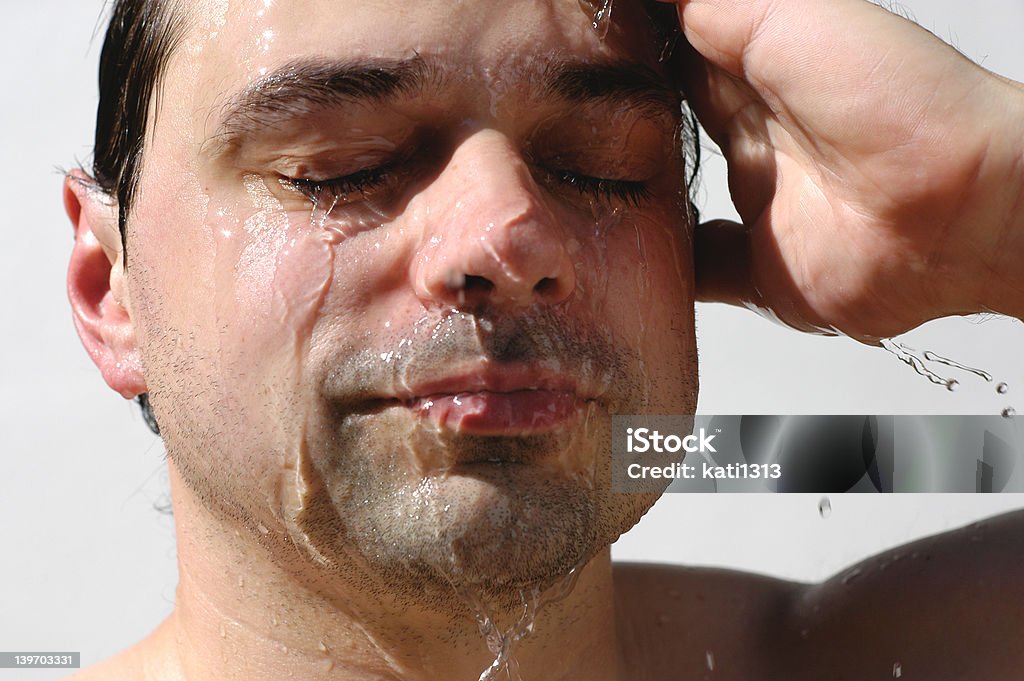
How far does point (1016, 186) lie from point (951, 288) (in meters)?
0.12

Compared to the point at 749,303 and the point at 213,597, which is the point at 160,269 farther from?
the point at 749,303

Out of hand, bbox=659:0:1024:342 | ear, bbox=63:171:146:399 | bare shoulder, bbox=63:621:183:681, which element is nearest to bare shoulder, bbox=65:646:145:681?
bare shoulder, bbox=63:621:183:681

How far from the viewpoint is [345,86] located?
1040mm

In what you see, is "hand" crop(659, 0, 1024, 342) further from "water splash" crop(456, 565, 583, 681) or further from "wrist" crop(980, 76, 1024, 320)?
"water splash" crop(456, 565, 583, 681)

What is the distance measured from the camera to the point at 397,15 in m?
1.05

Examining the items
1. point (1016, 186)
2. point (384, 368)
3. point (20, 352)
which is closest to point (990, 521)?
point (1016, 186)

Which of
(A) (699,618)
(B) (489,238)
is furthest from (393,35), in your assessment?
(A) (699,618)

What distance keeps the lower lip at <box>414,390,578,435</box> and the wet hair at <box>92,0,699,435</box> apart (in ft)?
1.28

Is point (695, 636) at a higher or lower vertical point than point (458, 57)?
lower

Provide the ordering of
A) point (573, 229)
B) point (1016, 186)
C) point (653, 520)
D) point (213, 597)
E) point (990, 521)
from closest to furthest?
point (1016, 186) < point (573, 229) < point (213, 597) < point (990, 521) < point (653, 520)

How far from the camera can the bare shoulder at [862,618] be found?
1.30 m

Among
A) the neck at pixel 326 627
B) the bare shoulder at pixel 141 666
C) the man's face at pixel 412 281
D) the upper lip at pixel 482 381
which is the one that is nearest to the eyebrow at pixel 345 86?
the man's face at pixel 412 281

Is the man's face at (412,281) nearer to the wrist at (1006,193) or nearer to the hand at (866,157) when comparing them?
the hand at (866,157)

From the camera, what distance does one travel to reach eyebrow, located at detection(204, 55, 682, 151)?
104cm
